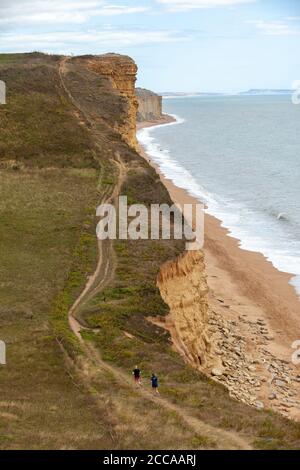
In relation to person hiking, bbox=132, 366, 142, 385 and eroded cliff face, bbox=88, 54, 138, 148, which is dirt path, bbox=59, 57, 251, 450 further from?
eroded cliff face, bbox=88, 54, 138, 148

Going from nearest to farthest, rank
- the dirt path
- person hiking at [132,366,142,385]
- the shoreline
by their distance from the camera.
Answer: the dirt path < person hiking at [132,366,142,385] < the shoreline

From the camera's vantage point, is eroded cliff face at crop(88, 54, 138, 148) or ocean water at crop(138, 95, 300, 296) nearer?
ocean water at crop(138, 95, 300, 296)

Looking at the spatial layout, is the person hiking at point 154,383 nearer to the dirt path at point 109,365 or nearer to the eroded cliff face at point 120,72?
the dirt path at point 109,365

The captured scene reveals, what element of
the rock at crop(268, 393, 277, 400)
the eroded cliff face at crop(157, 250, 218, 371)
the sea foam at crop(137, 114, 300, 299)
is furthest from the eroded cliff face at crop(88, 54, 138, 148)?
the rock at crop(268, 393, 277, 400)

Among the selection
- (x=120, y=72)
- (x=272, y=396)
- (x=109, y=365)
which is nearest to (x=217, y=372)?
(x=272, y=396)

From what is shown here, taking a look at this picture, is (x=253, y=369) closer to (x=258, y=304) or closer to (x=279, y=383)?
(x=279, y=383)

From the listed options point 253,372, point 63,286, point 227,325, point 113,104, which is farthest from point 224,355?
point 113,104

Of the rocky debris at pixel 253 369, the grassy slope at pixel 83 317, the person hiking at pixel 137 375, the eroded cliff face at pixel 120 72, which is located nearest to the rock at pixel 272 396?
the rocky debris at pixel 253 369

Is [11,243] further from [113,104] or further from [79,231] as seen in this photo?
[113,104]
